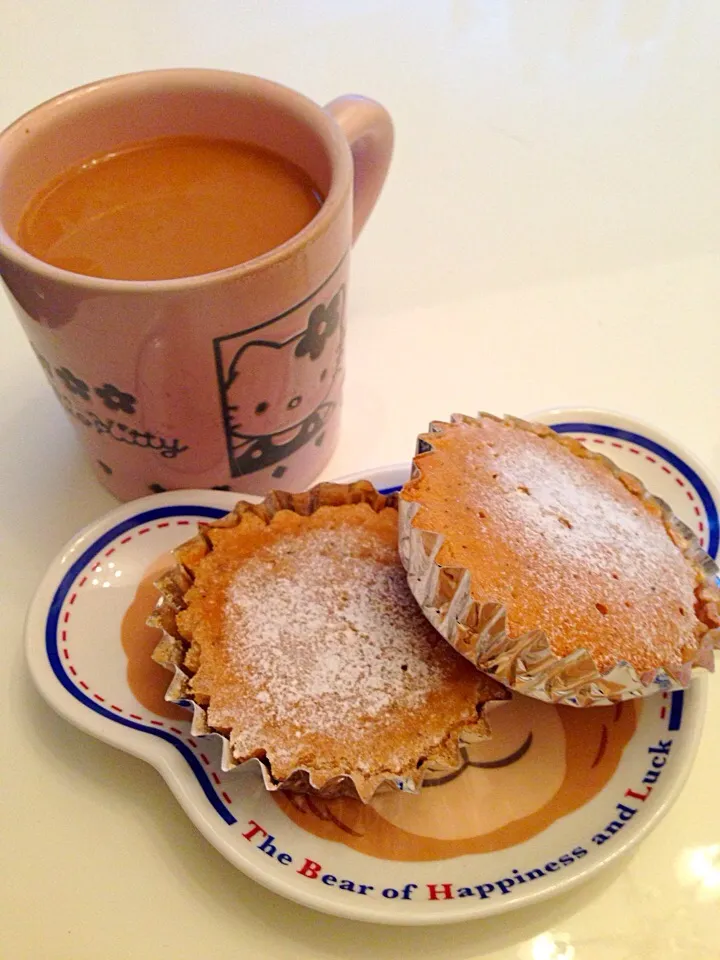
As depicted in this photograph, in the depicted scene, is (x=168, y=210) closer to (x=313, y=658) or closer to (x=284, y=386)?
(x=284, y=386)

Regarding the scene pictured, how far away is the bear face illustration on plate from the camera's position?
0.65m

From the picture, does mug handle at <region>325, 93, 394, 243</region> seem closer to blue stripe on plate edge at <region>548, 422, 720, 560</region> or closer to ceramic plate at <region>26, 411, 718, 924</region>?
blue stripe on plate edge at <region>548, 422, 720, 560</region>

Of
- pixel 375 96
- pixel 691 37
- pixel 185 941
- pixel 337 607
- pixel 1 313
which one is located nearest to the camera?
pixel 185 941

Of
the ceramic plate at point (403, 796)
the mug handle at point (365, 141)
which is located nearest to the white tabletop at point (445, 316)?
the ceramic plate at point (403, 796)

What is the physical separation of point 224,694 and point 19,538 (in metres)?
0.31

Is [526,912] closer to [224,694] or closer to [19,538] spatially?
[224,694]

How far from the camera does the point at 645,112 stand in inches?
52.9

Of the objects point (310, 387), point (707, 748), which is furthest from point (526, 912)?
point (310, 387)

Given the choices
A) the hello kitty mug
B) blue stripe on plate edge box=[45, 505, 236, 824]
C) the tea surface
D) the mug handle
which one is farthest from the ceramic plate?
the mug handle

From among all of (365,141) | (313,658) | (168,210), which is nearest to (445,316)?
(365,141)

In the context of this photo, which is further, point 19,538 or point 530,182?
point 530,182

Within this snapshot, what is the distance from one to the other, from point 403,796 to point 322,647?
0.13m

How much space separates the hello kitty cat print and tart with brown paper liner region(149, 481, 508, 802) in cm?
6

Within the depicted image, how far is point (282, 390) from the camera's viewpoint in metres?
0.69
